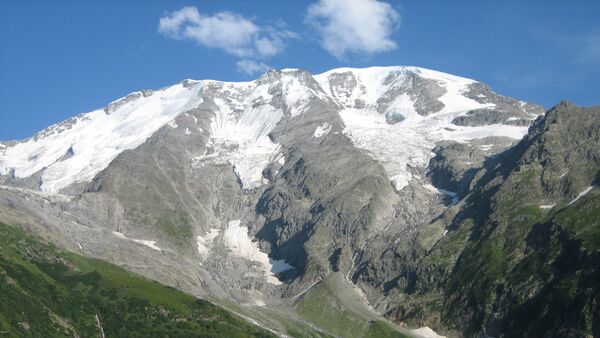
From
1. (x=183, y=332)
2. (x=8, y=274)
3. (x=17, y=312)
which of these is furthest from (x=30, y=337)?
(x=183, y=332)

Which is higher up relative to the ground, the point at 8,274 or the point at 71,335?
the point at 8,274

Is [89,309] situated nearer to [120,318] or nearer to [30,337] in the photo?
[120,318]

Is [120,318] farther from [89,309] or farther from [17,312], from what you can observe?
[17,312]

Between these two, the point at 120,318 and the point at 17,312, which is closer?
the point at 17,312

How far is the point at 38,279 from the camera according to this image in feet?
648

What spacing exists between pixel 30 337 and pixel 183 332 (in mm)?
48914

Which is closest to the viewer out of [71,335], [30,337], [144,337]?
[30,337]

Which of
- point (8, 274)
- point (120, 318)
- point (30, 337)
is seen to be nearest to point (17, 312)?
point (30, 337)

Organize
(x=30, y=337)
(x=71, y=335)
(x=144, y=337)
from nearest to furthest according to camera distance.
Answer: (x=30, y=337) → (x=71, y=335) → (x=144, y=337)

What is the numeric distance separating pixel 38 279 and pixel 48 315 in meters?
22.8

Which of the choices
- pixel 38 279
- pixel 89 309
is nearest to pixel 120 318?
pixel 89 309

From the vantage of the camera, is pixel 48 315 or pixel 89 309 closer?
pixel 48 315

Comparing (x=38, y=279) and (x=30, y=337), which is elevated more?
(x=38, y=279)

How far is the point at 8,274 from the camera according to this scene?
18450cm
